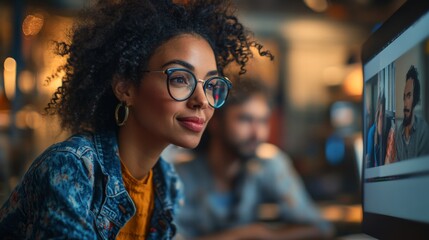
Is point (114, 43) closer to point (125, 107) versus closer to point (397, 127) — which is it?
point (125, 107)

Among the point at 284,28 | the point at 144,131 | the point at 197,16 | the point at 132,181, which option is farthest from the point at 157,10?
the point at 284,28

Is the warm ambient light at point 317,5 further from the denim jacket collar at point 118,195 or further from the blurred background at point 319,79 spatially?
the denim jacket collar at point 118,195

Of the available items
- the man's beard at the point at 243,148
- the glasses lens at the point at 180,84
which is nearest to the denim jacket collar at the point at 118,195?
the glasses lens at the point at 180,84

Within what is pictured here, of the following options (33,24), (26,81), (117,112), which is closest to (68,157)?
(117,112)

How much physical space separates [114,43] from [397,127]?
63cm

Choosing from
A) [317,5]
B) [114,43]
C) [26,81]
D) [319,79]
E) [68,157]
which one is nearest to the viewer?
[68,157]

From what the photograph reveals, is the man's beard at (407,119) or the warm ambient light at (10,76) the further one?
the warm ambient light at (10,76)

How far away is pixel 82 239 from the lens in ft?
3.55

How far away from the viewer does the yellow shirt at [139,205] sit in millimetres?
1325

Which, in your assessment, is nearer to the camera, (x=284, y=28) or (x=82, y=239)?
(x=82, y=239)

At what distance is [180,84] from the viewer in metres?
1.25

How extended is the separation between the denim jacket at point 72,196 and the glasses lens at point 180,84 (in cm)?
19

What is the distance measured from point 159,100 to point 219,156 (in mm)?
1960

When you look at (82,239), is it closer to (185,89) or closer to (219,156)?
(185,89)
